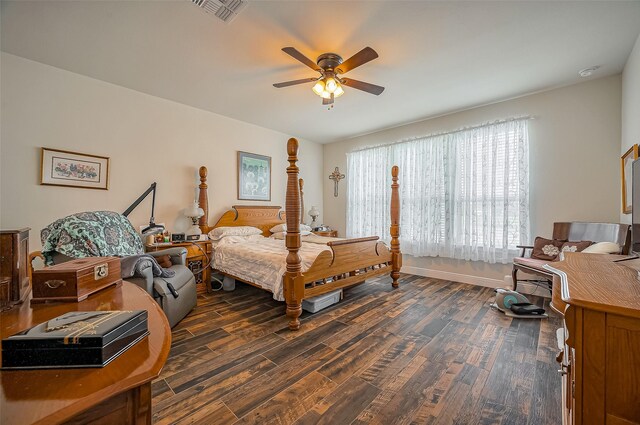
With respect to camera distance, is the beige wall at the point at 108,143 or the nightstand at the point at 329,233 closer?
the beige wall at the point at 108,143

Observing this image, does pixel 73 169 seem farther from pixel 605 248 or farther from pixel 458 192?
pixel 605 248

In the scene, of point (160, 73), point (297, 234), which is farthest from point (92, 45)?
point (297, 234)

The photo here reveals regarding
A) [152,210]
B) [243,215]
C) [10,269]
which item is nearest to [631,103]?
[10,269]

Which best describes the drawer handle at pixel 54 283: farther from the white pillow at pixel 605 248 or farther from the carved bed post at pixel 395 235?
the white pillow at pixel 605 248

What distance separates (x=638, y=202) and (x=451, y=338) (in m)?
1.57

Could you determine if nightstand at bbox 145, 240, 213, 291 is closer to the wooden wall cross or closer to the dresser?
the wooden wall cross

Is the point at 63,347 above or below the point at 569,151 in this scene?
below

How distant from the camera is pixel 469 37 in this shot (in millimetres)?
2201

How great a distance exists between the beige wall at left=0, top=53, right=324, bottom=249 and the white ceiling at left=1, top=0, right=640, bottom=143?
0.22 m

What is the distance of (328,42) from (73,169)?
3.03 meters

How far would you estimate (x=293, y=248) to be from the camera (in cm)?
244

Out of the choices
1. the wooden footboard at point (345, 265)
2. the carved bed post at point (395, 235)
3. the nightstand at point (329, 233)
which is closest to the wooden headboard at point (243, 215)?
the nightstand at point (329, 233)

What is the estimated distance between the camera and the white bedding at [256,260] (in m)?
2.60

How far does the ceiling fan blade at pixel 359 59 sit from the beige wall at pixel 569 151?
1.55 meters
